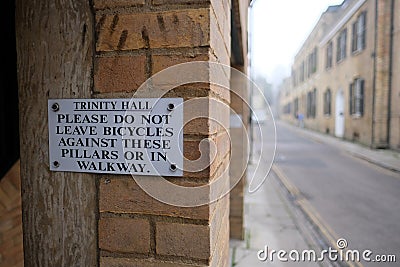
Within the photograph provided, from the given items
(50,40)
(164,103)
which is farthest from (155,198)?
(50,40)

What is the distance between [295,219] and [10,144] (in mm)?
4543

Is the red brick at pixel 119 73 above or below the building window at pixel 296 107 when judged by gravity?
below

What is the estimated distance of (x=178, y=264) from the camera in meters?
0.80

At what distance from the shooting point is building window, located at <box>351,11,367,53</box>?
13666 mm

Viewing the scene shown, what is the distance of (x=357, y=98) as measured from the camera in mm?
15016

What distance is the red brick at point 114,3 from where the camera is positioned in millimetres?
809

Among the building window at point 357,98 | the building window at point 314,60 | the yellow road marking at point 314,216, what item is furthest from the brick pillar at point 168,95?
the building window at point 314,60

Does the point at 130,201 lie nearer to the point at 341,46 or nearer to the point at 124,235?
the point at 124,235

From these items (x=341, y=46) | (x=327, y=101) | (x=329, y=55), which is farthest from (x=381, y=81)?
(x=327, y=101)

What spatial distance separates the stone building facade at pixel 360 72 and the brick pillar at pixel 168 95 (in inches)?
338

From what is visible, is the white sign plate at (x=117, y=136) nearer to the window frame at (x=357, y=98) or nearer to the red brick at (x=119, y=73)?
the red brick at (x=119, y=73)

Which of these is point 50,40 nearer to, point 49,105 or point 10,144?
point 49,105

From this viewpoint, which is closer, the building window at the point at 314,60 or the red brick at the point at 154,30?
the red brick at the point at 154,30

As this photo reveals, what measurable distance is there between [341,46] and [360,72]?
402 centimetres
